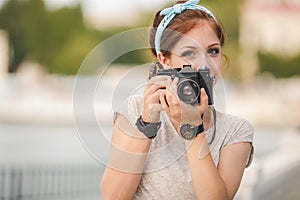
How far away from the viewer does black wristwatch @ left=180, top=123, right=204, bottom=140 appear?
1944 millimetres

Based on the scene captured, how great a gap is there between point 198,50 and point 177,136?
21 cm

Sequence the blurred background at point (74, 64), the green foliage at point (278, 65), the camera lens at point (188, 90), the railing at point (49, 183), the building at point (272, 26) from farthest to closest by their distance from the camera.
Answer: the building at point (272, 26)
the green foliage at point (278, 65)
the blurred background at point (74, 64)
the railing at point (49, 183)
the camera lens at point (188, 90)

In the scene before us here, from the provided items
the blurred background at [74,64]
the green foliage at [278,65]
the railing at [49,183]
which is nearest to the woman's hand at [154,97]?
the railing at [49,183]

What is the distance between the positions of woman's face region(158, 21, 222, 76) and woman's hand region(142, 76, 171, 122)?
96 mm

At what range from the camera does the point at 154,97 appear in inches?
76.9

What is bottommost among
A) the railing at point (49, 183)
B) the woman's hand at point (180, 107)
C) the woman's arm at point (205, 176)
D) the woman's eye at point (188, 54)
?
the railing at point (49, 183)

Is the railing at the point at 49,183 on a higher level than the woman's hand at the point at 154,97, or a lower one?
lower

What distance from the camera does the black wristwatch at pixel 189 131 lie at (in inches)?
Result: 76.5

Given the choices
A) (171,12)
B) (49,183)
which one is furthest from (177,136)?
(49,183)

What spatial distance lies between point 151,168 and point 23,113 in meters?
30.6

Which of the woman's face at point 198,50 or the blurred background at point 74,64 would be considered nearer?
the woman's face at point 198,50

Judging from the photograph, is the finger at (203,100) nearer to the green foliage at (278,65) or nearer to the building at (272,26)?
the green foliage at (278,65)

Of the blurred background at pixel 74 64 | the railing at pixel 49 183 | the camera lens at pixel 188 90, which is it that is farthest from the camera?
the blurred background at pixel 74 64

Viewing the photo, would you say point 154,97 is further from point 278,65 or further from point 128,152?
point 278,65
